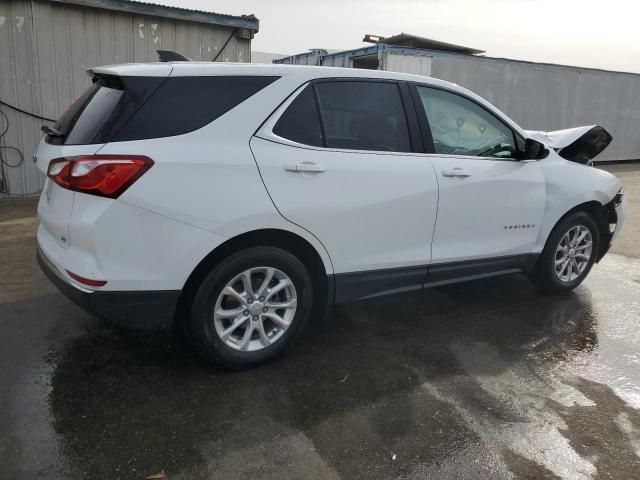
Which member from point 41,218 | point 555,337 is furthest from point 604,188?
point 41,218

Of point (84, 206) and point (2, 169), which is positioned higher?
point (84, 206)

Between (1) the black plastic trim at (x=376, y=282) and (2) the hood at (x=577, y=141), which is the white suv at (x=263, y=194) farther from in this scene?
(2) the hood at (x=577, y=141)

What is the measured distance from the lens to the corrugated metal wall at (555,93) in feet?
43.9

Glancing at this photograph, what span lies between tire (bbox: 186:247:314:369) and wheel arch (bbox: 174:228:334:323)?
0.04m

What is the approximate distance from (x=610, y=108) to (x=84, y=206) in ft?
56.9

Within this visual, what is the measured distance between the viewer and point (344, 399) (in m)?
3.03

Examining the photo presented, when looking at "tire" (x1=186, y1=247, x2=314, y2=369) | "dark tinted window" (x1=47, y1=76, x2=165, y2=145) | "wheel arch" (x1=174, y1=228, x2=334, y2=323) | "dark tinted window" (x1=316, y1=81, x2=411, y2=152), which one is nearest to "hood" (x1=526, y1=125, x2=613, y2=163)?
"dark tinted window" (x1=316, y1=81, x2=411, y2=152)

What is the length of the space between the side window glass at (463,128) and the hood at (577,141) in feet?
2.12

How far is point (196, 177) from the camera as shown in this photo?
9.30ft

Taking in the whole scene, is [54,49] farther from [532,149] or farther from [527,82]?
[527,82]

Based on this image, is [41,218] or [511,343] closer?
[41,218]

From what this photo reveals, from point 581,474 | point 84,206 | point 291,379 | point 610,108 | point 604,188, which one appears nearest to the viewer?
point 581,474

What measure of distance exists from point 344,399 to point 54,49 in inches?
284

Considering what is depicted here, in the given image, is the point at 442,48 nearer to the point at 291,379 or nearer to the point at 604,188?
the point at 604,188
